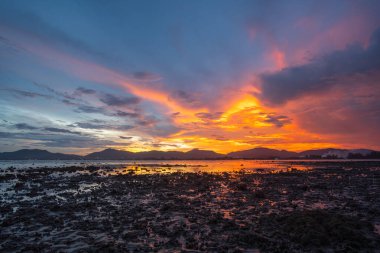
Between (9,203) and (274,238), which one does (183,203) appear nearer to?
(274,238)

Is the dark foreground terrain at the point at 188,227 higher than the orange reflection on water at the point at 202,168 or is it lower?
lower

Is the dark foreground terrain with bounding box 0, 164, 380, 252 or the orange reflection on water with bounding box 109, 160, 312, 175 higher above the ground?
the orange reflection on water with bounding box 109, 160, 312, 175

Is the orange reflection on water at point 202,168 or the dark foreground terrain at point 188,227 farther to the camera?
the orange reflection on water at point 202,168

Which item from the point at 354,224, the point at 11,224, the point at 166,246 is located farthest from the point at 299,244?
the point at 11,224

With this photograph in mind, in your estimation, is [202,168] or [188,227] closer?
[188,227]

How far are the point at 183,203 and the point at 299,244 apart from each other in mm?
13040

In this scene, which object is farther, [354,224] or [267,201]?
[267,201]

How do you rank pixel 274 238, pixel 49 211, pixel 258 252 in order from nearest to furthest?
pixel 258 252, pixel 274 238, pixel 49 211

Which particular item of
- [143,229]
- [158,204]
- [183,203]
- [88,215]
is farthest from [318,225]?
[88,215]

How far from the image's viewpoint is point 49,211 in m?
20.6

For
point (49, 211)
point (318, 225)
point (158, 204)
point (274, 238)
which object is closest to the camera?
point (274, 238)

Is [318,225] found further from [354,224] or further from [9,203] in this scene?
[9,203]

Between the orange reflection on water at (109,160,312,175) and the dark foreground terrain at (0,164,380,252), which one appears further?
the orange reflection on water at (109,160,312,175)

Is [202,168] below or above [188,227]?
above
